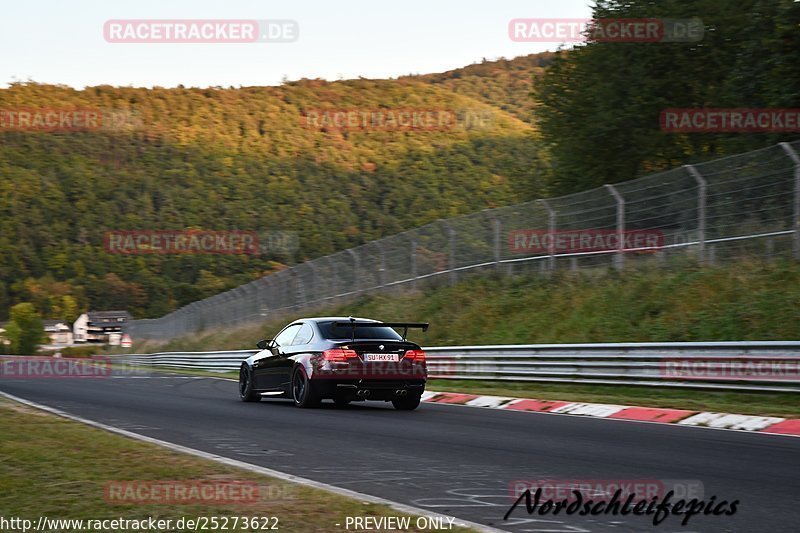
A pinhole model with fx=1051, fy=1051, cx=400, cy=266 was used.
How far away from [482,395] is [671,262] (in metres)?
5.25

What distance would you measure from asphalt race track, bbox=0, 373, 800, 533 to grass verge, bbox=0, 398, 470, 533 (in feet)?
1.89

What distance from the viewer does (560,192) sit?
40781 millimetres

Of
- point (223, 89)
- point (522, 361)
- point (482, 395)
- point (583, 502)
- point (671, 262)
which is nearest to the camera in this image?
point (583, 502)

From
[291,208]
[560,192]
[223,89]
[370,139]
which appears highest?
[223,89]

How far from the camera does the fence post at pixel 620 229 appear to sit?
20656 mm

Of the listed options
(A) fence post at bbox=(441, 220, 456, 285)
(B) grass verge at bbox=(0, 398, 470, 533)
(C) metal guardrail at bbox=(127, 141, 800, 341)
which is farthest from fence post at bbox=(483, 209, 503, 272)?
(B) grass verge at bbox=(0, 398, 470, 533)

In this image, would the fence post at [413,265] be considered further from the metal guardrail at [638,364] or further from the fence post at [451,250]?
the metal guardrail at [638,364]

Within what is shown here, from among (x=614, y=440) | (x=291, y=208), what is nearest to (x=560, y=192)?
(x=614, y=440)

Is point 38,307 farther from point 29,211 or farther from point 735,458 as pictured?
point 735,458

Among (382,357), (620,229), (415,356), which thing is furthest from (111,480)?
(620,229)

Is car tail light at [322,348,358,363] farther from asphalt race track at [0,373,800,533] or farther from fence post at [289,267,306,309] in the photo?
fence post at [289,267,306,309]

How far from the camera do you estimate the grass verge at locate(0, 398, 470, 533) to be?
586 cm

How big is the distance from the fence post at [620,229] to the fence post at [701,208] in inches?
70.9

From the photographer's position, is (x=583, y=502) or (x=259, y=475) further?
(x=259, y=475)
